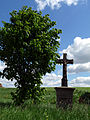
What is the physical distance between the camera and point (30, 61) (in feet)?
34.2

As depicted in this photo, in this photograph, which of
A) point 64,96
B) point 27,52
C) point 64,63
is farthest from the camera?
point 64,63

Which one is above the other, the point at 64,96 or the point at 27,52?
the point at 27,52

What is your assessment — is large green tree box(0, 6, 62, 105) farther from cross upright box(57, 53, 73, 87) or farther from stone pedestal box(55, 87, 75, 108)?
stone pedestal box(55, 87, 75, 108)

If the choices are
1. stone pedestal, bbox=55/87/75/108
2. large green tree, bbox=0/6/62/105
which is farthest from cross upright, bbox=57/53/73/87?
stone pedestal, bbox=55/87/75/108

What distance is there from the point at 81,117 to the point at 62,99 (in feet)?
5.93

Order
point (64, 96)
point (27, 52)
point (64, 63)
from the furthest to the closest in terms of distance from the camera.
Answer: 1. point (64, 63)
2. point (27, 52)
3. point (64, 96)

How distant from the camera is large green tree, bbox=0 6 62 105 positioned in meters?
10.1

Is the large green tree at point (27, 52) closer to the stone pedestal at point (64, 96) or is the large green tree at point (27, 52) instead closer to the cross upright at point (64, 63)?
the cross upright at point (64, 63)

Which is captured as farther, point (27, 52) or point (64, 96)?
point (27, 52)

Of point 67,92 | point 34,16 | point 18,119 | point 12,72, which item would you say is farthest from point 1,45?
point 18,119

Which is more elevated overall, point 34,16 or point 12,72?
point 34,16

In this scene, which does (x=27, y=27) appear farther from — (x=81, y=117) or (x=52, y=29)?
(x=81, y=117)

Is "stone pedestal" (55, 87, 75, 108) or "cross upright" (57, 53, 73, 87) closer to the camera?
"stone pedestal" (55, 87, 75, 108)

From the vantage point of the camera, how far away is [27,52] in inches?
386
